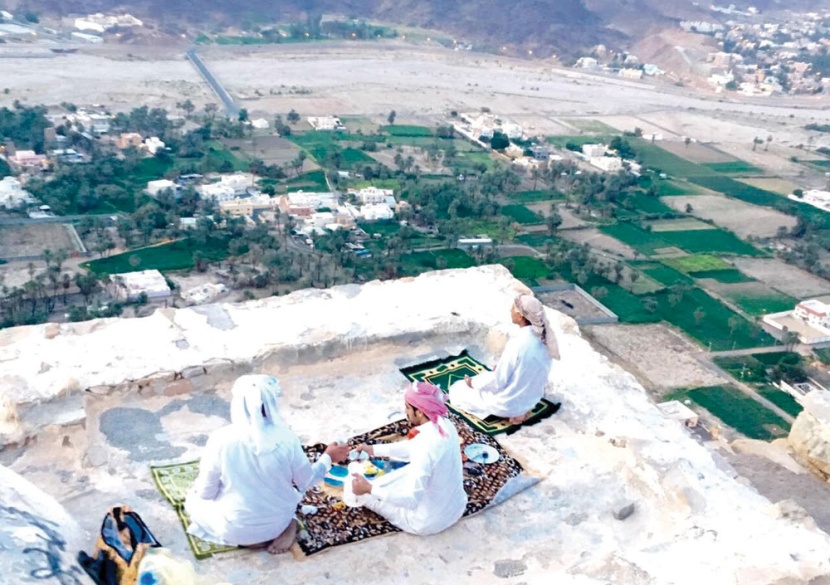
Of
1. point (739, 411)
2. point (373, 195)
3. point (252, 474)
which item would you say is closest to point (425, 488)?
point (252, 474)

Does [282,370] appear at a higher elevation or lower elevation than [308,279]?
higher

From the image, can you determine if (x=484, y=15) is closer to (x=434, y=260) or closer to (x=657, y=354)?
(x=434, y=260)

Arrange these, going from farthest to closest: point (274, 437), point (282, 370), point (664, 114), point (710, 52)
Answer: point (710, 52) < point (664, 114) < point (282, 370) < point (274, 437)

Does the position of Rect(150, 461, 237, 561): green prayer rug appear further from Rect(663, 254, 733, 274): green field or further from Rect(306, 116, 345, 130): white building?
Rect(306, 116, 345, 130): white building

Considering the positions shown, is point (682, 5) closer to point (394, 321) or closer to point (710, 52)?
point (710, 52)

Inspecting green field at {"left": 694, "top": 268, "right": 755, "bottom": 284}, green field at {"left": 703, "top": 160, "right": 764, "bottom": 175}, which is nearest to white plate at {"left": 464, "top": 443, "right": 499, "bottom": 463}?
green field at {"left": 694, "top": 268, "right": 755, "bottom": 284}

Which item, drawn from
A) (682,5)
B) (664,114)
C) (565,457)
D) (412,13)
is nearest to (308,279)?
(565,457)
